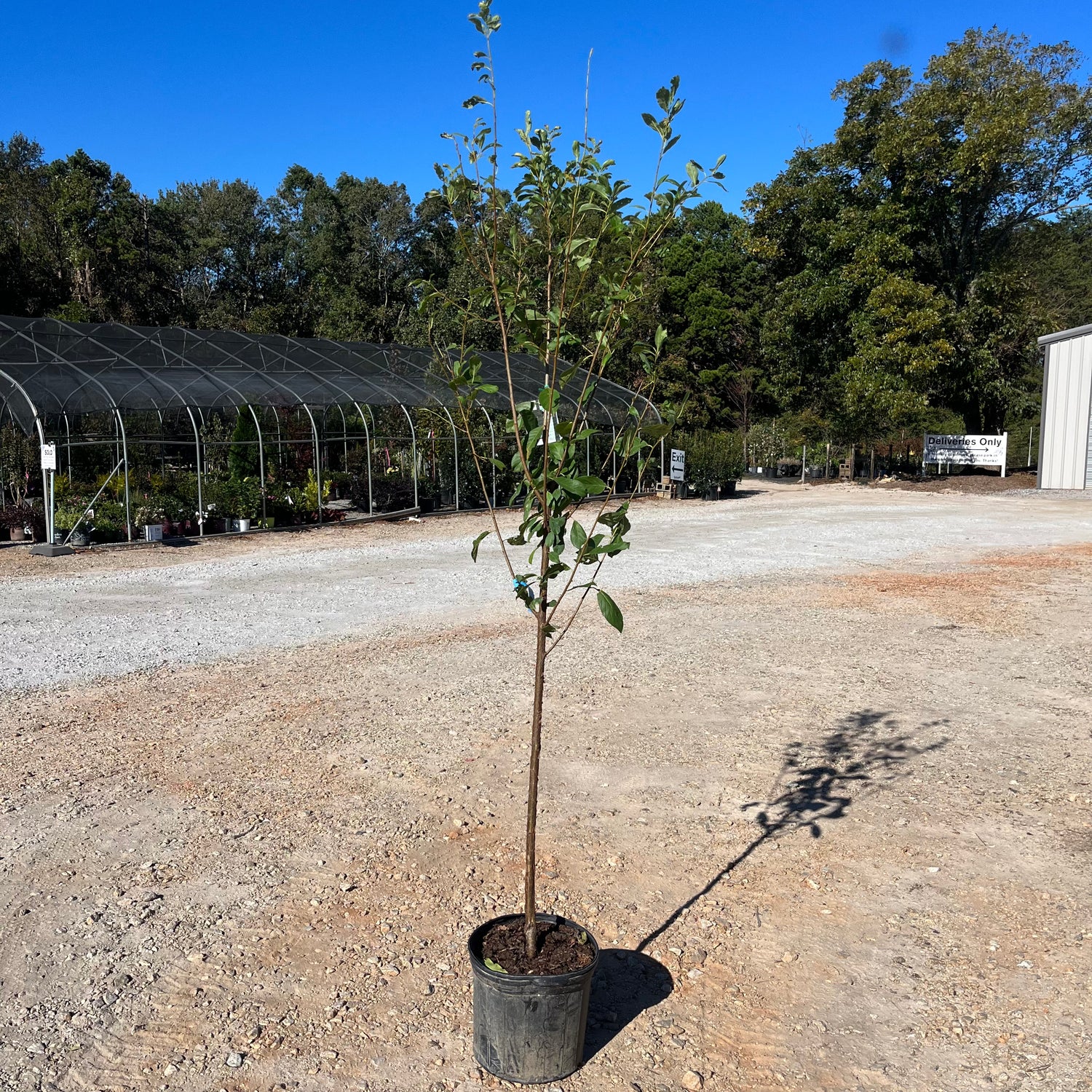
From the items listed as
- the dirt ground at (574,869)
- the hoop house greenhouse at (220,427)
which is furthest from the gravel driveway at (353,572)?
the dirt ground at (574,869)

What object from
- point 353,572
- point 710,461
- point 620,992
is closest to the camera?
point 620,992

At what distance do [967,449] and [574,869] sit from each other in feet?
106

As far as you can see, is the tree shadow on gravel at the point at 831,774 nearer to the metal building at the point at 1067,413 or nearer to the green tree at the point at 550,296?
the green tree at the point at 550,296

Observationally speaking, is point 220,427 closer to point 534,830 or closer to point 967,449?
point 534,830

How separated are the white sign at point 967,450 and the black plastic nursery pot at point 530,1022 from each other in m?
33.5

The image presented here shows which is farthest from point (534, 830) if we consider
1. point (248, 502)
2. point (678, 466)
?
point (678, 466)

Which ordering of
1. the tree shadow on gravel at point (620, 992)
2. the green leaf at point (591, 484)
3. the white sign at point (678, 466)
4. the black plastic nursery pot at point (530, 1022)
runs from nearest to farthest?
the green leaf at point (591, 484) < the black plastic nursery pot at point (530, 1022) < the tree shadow on gravel at point (620, 992) < the white sign at point (678, 466)

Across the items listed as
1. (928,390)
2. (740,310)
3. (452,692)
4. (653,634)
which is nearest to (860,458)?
(928,390)

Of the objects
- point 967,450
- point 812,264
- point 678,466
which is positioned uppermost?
point 812,264

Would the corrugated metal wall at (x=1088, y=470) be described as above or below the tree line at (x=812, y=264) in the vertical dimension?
below

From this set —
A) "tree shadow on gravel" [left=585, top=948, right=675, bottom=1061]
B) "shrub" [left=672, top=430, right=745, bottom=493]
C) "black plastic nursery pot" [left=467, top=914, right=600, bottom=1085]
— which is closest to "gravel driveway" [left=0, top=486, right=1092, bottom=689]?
"shrub" [left=672, top=430, right=745, bottom=493]

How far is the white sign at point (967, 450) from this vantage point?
109 ft

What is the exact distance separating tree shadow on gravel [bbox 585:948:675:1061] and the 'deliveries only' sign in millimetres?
32663

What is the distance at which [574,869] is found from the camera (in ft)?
17.0
